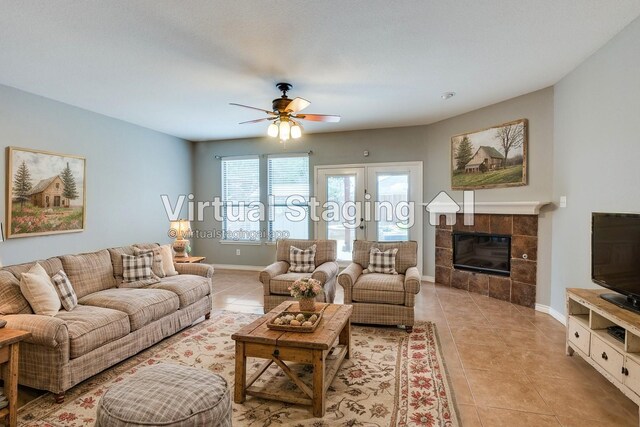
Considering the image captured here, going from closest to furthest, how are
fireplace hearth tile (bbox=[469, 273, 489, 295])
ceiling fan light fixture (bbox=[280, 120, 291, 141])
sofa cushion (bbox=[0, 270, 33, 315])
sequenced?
sofa cushion (bbox=[0, 270, 33, 315])
ceiling fan light fixture (bbox=[280, 120, 291, 141])
fireplace hearth tile (bbox=[469, 273, 489, 295])

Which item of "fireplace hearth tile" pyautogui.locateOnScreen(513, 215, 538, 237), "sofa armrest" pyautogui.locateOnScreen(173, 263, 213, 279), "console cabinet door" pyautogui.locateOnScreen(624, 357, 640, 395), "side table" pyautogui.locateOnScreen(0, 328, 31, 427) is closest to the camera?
"side table" pyautogui.locateOnScreen(0, 328, 31, 427)

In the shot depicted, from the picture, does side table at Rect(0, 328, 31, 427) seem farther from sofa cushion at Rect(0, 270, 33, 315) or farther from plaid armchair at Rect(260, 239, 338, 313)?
plaid armchair at Rect(260, 239, 338, 313)

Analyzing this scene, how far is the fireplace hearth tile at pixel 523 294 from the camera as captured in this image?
14.4ft

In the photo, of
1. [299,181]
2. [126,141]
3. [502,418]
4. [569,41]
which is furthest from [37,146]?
[569,41]

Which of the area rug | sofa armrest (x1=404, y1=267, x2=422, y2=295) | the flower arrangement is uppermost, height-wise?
the flower arrangement

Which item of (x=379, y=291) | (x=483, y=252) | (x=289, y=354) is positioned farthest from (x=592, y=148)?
(x=289, y=354)

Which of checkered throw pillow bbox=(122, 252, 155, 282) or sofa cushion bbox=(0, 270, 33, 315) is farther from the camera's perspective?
checkered throw pillow bbox=(122, 252, 155, 282)

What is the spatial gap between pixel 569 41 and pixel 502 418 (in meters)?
3.15

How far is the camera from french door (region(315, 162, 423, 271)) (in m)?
5.98

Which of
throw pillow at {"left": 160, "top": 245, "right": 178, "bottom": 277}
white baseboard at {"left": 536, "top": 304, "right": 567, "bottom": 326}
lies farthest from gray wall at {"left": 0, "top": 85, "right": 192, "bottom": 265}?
white baseboard at {"left": 536, "top": 304, "right": 567, "bottom": 326}

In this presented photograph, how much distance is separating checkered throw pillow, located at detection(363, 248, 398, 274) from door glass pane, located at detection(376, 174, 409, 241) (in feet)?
6.07

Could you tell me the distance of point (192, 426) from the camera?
5.12 feet

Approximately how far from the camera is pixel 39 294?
→ 2623 millimetres

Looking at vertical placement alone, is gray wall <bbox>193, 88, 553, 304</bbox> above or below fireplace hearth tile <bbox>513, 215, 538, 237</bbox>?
above
